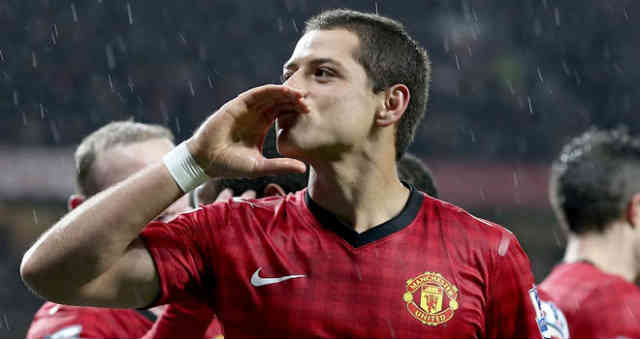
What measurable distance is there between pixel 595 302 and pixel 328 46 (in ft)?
6.29

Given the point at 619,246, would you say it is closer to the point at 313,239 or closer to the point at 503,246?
the point at 503,246

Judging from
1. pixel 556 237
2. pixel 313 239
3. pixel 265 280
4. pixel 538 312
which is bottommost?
pixel 556 237

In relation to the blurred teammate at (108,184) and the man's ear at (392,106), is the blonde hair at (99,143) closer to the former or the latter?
the blurred teammate at (108,184)

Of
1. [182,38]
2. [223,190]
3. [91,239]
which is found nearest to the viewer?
[91,239]

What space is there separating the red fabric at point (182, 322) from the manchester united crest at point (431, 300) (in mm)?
720

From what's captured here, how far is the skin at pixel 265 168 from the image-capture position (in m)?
2.09

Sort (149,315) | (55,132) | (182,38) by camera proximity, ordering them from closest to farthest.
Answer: (149,315), (55,132), (182,38)

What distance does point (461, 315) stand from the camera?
2270 millimetres

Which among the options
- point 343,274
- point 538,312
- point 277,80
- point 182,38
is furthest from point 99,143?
point 182,38

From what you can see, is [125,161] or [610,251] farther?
[610,251]

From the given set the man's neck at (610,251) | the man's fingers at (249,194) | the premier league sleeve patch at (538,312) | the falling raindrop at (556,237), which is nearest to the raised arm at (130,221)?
the man's fingers at (249,194)

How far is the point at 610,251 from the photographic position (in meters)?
3.89

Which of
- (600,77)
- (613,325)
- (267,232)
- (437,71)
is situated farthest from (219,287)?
(600,77)

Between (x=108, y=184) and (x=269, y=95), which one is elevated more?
(x=269, y=95)
